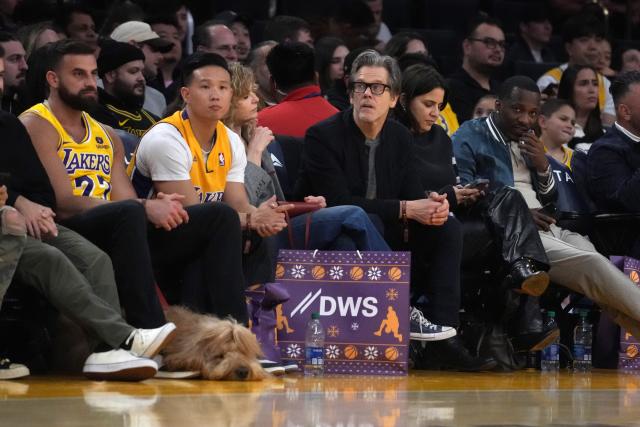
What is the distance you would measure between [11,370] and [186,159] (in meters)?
1.32

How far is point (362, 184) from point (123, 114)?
141 centimetres

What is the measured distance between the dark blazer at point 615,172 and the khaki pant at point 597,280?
1.93ft

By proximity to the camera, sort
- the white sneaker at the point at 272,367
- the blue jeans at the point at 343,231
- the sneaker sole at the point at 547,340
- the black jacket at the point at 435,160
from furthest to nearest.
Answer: the black jacket at the point at 435,160 → the sneaker sole at the point at 547,340 → the blue jeans at the point at 343,231 → the white sneaker at the point at 272,367

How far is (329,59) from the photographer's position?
8.86 meters

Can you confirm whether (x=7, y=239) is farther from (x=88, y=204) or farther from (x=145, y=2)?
(x=145, y=2)

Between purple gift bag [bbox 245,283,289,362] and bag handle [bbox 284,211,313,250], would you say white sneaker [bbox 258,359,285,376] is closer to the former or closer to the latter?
purple gift bag [bbox 245,283,289,362]

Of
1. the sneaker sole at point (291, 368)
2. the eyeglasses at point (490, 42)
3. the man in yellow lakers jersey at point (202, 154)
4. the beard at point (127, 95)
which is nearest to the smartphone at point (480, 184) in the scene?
the man in yellow lakers jersey at point (202, 154)

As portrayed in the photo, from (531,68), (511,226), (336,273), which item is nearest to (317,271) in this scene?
(336,273)

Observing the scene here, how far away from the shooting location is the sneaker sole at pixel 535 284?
667cm

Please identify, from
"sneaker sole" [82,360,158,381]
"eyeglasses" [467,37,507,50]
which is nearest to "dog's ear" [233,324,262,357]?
"sneaker sole" [82,360,158,381]

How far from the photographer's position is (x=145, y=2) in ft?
30.8

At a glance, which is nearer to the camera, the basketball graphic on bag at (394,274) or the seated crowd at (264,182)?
the seated crowd at (264,182)

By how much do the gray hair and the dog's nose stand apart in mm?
1929

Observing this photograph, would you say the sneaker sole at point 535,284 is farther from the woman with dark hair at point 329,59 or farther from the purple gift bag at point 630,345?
the woman with dark hair at point 329,59
